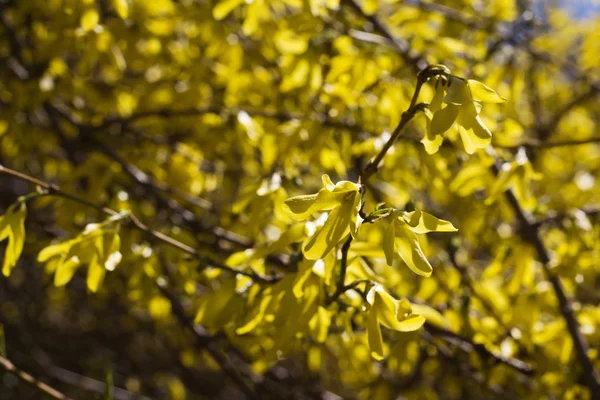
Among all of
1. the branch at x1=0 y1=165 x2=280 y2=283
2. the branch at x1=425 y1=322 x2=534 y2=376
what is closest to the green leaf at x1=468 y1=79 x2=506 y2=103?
the branch at x1=0 y1=165 x2=280 y2=283

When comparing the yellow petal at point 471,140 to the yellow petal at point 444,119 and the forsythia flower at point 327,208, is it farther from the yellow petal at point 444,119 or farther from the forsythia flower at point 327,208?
the forsythia flower at point 327,208

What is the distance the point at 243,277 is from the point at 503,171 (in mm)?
914

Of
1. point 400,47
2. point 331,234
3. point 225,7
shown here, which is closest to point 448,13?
point 400,47

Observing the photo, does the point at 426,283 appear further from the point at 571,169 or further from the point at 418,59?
the point at 571,169

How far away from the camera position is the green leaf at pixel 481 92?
3.84 feet

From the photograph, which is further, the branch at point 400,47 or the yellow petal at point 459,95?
the branch at point 400,47

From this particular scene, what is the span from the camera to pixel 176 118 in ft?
10.3

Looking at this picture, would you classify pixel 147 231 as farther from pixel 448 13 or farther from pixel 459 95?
pixel 448 13

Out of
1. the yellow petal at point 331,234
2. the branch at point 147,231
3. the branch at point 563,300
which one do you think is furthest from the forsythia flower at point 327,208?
the branch at point 563,300

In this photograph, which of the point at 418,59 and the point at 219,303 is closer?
the point at 219,303

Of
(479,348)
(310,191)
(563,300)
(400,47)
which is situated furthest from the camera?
(310,191)

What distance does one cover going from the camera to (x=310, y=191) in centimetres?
323

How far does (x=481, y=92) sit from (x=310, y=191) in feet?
6.82

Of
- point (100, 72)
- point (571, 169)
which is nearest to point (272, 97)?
point (100, 72)
